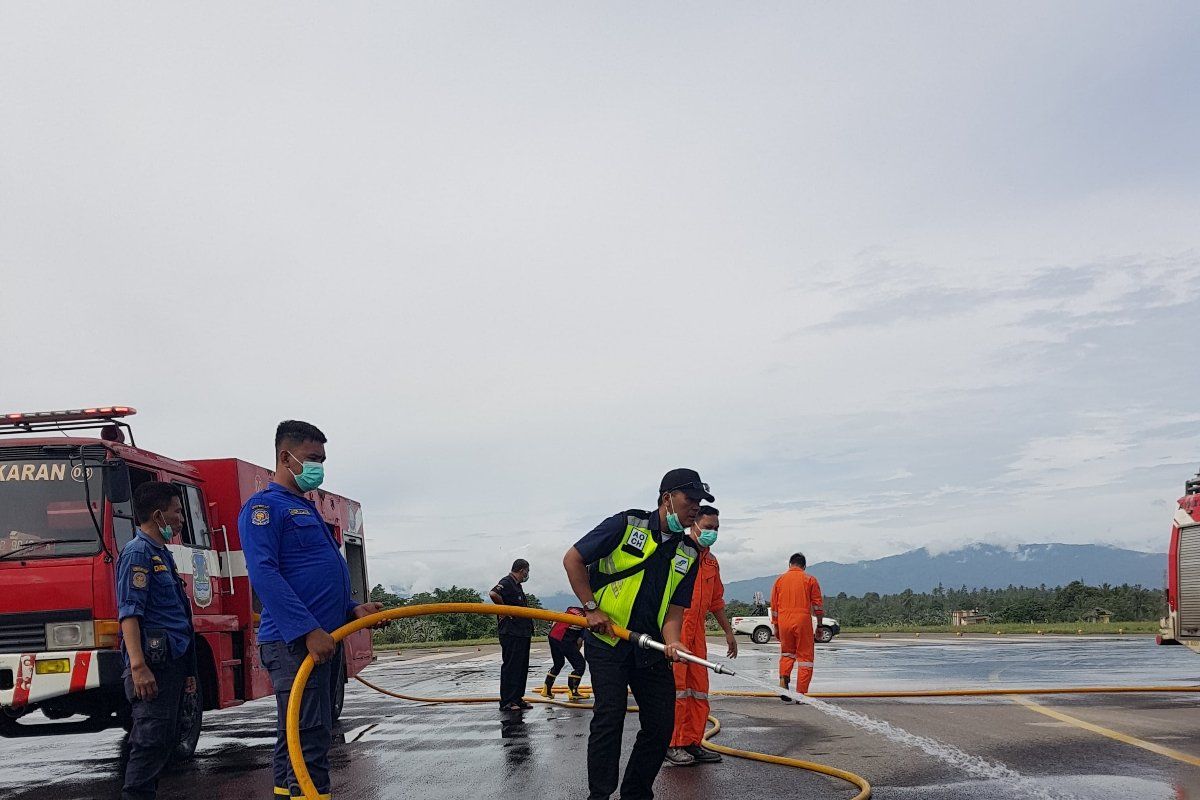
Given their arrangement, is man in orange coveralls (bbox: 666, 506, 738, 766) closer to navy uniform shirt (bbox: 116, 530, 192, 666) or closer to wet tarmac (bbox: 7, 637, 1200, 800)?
wet tarmac (bbox: 7, 637, 1200, 800)

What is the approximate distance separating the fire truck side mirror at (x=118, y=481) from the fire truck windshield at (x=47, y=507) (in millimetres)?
227

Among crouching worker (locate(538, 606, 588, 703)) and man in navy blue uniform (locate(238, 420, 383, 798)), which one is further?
crouching worker (locate(538, 606, 588, 703))

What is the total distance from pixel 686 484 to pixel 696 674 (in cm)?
318

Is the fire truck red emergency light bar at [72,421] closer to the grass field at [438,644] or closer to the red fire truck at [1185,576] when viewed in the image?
the red fire truck at [1185,576]

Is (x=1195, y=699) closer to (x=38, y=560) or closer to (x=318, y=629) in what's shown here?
(x=318, y=629)

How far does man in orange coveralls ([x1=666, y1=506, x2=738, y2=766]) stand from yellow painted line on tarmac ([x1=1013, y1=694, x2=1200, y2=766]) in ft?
10.4

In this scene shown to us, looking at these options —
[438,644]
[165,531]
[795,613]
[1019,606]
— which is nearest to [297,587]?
[165,531]

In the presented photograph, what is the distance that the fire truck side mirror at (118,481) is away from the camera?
8.25 meters

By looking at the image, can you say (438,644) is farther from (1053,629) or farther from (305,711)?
(305,711)

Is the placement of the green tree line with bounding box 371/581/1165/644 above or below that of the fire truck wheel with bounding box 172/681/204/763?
below

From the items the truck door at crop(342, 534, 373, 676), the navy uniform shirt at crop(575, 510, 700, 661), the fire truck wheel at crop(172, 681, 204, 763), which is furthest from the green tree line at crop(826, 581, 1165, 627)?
the navy uniform shirt at crop(575, 510, 700, 661)

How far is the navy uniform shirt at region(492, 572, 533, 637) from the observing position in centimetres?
1246

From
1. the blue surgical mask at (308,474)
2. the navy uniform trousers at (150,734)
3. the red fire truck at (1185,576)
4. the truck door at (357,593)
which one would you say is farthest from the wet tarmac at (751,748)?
the blue surgical mask at (308,474)

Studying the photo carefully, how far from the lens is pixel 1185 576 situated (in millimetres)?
13938
